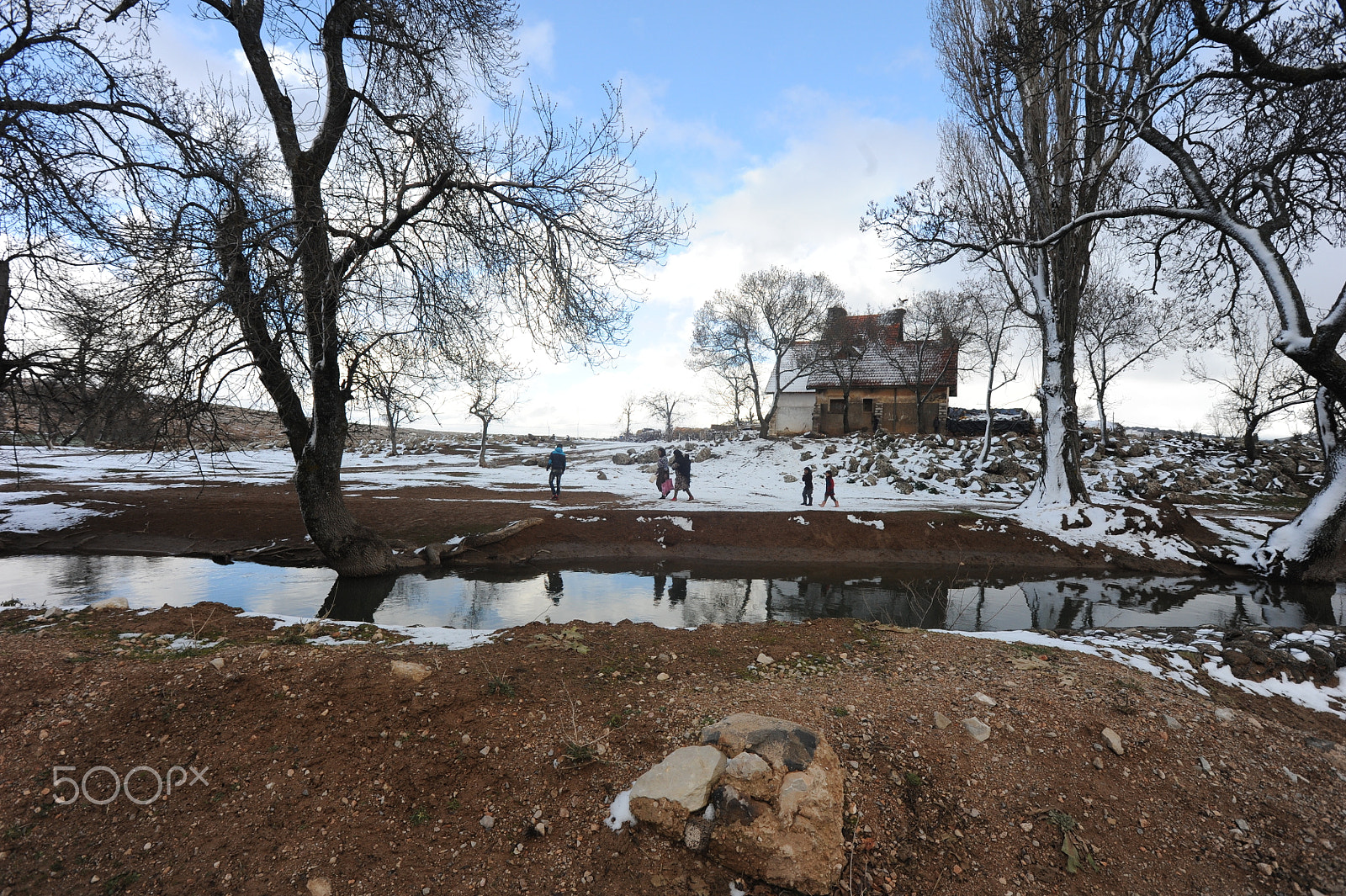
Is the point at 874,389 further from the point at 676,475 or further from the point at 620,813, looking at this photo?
the point at 620,813

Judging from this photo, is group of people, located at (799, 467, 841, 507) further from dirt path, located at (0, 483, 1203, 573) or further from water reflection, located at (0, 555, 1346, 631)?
water reflection, located at (0, 555, 1346, 631)

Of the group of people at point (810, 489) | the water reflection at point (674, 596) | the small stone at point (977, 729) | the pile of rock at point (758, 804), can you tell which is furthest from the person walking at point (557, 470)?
the pile of rock at point (758, 804)

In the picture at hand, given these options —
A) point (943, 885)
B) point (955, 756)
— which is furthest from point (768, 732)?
point (955, 756)

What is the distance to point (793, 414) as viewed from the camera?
36.6 metres

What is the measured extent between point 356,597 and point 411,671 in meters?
6.46

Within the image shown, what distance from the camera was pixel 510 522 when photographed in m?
13.3

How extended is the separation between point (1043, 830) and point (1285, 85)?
1024 centimetres

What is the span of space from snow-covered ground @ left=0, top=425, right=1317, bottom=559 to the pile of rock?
11054 mm

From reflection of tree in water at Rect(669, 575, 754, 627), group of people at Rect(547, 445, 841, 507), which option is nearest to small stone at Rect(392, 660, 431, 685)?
reflection of tree in water at Rect(669, 575, 754, 627)

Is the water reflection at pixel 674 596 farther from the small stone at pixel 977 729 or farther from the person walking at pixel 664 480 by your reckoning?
the person walking at pixel 664 480

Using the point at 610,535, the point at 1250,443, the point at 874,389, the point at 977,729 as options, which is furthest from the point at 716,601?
the point at 1250,443

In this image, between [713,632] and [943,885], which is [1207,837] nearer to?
[943,885]

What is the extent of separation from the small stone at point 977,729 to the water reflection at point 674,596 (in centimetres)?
482

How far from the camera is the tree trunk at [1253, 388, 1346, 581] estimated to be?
10.0m
